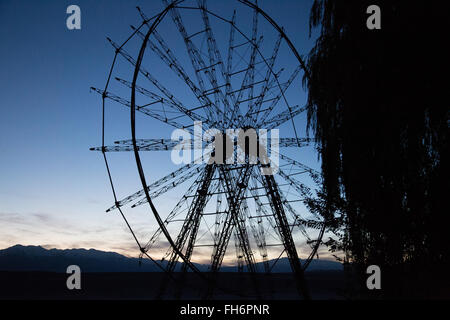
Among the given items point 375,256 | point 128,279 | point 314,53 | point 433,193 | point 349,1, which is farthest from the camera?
point 128,279

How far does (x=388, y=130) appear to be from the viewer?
242 inches

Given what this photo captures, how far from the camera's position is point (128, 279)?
52156 mm

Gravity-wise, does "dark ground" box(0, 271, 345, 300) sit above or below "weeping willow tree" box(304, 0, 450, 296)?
below

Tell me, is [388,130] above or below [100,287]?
above

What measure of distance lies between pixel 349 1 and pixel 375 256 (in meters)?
5.46

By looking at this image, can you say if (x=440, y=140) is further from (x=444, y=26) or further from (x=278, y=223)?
(x=278, y=223)

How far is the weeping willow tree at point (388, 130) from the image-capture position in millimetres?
5715

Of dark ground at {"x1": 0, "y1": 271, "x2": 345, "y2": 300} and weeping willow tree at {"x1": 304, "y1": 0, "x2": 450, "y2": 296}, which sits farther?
dark ground at {"x1": 0, "y1": 271, "x2": 345, "y2": 300}

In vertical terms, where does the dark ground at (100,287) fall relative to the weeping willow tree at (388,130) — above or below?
below

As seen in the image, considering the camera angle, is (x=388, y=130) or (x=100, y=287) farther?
(x=100, y=287)

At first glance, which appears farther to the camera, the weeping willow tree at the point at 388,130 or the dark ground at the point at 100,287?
the dark ground at the point at 100,287

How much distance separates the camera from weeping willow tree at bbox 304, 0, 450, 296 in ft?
18.7
